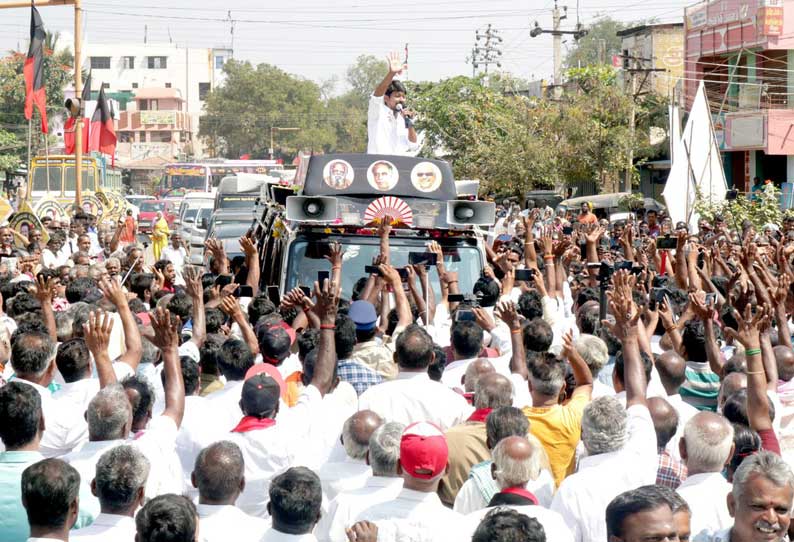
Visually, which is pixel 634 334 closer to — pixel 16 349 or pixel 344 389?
pixel 344 389

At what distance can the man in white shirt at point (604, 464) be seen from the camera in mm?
4969

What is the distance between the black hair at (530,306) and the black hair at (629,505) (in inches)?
196

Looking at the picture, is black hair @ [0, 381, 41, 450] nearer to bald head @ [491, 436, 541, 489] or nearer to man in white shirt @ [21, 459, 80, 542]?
man in white shirt @ [21, 459, 80, 542]

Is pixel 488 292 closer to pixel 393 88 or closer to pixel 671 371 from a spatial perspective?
pixel 671 371

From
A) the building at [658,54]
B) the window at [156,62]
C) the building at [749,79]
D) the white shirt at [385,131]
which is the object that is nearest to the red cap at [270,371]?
the white shirt at [385,131]

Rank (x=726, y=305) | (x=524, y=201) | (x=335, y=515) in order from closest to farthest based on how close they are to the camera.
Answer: (x=335, y=515) < (x=726, y=305) < (x=524, y=201)

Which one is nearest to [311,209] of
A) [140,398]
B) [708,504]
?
[140,398]

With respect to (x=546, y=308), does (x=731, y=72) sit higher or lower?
higher

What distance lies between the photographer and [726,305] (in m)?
9.08

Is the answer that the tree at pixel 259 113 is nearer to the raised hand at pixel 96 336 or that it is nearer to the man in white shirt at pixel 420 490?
the raised hand at pixel 96 336

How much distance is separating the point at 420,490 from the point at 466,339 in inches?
109

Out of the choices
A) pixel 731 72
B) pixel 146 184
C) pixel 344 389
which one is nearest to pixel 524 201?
pixel 731 72

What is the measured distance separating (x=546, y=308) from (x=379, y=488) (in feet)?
14.8

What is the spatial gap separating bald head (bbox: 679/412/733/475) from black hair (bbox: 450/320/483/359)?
258 cm
